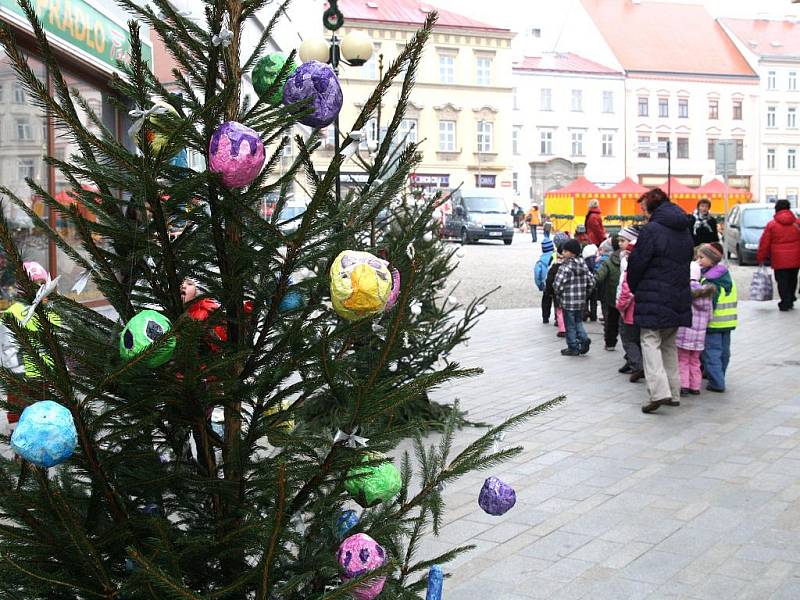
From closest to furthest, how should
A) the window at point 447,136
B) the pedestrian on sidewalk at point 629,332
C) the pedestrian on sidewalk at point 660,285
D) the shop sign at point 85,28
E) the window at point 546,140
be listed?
the pedestrian on sidewalk at point 660,285 → the shop sign at point 85,28 → the pedestrian on sidewalk at point 629,332 → the window at point 447,136 → the window at point 546,140

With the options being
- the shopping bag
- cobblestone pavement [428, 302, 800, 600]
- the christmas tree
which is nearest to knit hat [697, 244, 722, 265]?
cobblestone pavement [428, 302, 800, 600]

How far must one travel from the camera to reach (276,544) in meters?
2.07

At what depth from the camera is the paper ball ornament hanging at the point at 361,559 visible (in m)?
2.30

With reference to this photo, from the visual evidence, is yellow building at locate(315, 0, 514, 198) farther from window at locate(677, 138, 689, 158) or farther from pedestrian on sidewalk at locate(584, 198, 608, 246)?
pedestrian on sidewalk at locate(584, 198, 608, 246)

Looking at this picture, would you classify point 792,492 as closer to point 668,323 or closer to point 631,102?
point 668,323

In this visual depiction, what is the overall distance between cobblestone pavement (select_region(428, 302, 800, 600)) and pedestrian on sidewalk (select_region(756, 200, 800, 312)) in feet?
18.9

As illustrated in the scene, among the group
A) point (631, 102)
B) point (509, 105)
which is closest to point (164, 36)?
point (509, 105)

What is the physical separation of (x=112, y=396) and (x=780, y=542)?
12.8 feet

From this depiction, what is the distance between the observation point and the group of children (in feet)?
30.0

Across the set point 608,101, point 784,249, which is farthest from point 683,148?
point 784,249

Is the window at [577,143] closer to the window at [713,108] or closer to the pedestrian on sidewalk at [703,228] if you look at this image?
the window at [713,108]

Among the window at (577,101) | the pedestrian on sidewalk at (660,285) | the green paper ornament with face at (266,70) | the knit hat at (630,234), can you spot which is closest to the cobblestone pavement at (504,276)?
the knit hat at (630,234)

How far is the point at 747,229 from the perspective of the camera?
87.8 ft

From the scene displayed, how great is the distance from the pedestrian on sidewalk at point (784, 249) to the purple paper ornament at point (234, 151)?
1503 centimetres
